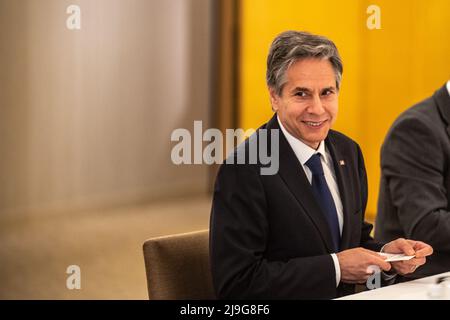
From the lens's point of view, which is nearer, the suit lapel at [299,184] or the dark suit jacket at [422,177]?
the suit lapel at [299,184]

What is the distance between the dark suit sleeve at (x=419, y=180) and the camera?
8.65 ft

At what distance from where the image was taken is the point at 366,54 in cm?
346

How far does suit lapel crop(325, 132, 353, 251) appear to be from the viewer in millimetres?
2271

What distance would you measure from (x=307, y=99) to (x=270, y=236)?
15.9 inches

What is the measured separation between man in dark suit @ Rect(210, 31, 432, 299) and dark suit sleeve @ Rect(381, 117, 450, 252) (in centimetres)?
42

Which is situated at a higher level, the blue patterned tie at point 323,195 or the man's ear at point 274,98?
the man's ear at point 274,98

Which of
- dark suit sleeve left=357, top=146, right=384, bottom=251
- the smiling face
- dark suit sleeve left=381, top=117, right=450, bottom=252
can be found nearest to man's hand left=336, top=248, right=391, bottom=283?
dark suit sleeve left=357, top=146, right=384, bottom=251

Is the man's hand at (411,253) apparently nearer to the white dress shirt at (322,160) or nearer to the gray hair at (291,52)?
the white dress shirt at (322,160)

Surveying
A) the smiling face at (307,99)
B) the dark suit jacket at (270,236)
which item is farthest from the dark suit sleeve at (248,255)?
the smiling face at (307,99)

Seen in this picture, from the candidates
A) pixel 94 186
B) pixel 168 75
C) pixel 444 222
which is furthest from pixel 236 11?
pixel 444 222

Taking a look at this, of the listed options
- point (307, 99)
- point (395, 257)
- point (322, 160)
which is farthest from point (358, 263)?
point (307, 99)

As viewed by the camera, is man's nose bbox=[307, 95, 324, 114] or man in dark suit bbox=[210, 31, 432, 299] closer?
man in dark suit bbox=[210, 31, 432, 299]

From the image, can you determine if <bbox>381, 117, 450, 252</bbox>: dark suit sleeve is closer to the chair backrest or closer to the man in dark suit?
the man in dark suit

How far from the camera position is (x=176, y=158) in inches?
130
